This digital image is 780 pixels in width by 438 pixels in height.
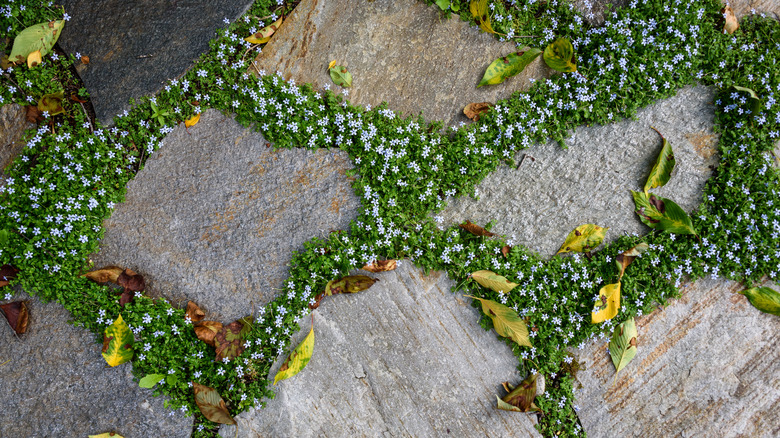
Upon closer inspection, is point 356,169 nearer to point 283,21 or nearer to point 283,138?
point 283,138

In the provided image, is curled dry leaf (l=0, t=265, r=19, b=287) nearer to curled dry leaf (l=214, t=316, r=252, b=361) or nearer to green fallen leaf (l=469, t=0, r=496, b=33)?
curled dry leaf (l=214, t=316, r=252, b=361)

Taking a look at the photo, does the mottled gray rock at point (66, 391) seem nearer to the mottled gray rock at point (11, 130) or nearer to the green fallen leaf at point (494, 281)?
the mottled gray rock at point (11, 130)

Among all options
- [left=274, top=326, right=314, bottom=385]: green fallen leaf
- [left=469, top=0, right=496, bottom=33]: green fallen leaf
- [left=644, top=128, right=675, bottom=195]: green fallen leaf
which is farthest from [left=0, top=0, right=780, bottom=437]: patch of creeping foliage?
[left=644, top=128, right=675, bottom=195]: green fallen leaf

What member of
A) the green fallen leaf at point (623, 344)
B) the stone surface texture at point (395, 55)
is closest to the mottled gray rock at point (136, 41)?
the stone surface texture at point (395, 55)

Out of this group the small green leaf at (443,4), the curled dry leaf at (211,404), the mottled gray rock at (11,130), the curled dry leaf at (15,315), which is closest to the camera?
the curled dry leaf at (211,404)

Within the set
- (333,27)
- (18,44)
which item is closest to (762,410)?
(333,27)

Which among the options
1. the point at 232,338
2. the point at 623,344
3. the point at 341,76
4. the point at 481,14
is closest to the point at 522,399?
the point at 623,344
